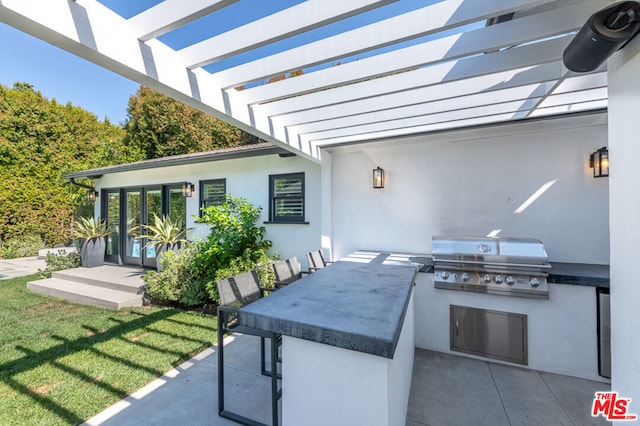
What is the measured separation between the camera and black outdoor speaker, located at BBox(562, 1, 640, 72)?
52.8 inches

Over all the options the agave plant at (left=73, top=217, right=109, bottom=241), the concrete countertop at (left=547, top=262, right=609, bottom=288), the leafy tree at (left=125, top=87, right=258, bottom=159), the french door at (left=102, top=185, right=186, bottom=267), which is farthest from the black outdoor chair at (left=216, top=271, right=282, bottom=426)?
the leafy tree at (left=125, top=87, right=258, bottom=159)

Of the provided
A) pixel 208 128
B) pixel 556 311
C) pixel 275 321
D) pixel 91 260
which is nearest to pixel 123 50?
pixel 275 321

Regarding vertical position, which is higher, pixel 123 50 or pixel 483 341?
Result: pixel 123 50

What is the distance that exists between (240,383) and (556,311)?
3.86m

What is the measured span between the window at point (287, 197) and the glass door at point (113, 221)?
6.10m

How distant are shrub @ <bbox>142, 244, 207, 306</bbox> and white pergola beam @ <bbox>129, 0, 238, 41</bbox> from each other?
4.51m

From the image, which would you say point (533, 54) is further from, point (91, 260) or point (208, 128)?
point (208, 128)

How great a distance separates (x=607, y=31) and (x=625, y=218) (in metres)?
1.03

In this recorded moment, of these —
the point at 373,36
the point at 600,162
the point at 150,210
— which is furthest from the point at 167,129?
the point at 600,162

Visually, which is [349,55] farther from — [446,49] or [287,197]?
[287,197]

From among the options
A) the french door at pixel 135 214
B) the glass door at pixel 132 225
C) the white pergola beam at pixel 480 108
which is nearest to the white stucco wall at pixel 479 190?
the white pergola beam at pixel 480 108

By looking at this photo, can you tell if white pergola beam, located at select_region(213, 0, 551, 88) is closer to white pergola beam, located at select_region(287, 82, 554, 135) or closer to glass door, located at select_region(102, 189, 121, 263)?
white pergola beam, located at select_region(287, 82, 554, 135)

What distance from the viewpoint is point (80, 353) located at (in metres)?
3.57

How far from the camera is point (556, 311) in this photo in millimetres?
3182
